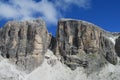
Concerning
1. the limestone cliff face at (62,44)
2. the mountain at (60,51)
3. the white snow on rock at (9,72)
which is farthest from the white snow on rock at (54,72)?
the white snow on rock at (9,72)

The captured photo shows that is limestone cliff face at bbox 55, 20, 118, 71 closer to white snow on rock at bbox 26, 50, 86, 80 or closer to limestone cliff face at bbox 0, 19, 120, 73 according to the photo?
limestone cliff face at bbox 0, 19, 120, 73

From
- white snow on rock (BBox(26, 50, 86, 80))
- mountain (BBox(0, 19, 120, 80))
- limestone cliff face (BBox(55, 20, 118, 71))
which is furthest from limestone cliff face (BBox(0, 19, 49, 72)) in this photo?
limestone cliff face (BBox(55, 20, 118, 71))

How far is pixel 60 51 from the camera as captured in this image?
125875 millimetres

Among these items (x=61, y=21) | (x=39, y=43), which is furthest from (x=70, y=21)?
(x=39, y=43)

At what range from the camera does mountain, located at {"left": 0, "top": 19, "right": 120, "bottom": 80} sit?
11681 centimetres

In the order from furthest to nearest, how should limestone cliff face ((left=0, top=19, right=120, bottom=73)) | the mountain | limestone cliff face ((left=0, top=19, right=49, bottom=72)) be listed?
1. limestone cliff face ((left=0, top=19, right=120, bottom=73))
2. limestone cliff face ((left=0, top=19, right=49, bottom=72))
3. the mountain

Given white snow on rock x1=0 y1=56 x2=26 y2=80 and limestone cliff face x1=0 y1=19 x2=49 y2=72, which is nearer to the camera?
white snow on rock x1=0 y1=56 x2=26 y2=80

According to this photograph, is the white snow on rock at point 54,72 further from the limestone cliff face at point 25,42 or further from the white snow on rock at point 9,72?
the white snow on rock at point 9,72

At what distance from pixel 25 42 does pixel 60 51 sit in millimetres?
10682

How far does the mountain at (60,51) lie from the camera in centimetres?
11681

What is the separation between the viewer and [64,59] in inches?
4855

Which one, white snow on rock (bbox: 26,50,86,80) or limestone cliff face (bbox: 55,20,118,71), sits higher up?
limestone cliff face (bbox: 55,20,118,71)

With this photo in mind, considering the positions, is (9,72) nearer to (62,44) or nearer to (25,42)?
(25,42)

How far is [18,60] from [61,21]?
19808 mm
